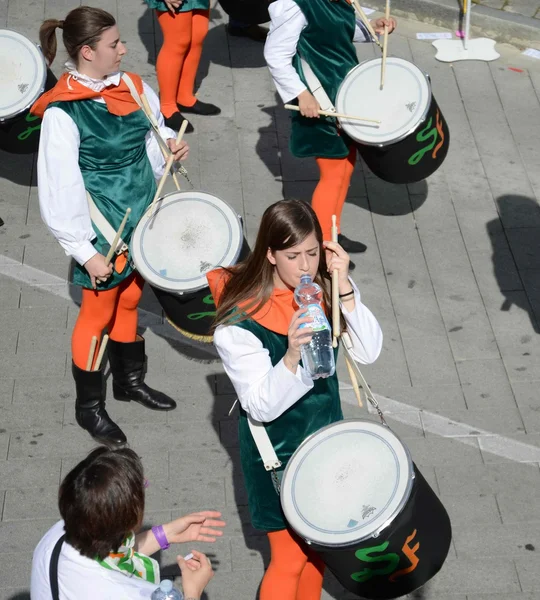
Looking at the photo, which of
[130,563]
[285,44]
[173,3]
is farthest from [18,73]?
[130,563]

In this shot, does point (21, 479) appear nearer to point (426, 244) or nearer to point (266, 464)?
point (266, 464)

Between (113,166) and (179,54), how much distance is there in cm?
253

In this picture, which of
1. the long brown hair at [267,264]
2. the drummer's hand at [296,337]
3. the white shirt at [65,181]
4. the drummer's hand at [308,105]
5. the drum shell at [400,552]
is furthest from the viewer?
the drummer's hand at [308,105]

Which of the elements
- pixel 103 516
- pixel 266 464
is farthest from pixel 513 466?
pixel 103 516

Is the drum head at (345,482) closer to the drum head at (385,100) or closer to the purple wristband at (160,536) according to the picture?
the purple wristband at (160,536)

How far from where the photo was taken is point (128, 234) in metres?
4.85

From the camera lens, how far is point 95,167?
4.68 meters

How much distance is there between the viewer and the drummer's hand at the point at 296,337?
3424 millimetres

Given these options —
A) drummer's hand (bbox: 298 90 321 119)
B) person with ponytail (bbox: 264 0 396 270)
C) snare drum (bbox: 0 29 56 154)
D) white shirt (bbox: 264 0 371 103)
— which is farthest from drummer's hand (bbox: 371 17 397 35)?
snare drum (bbox: 0 29 56 154)

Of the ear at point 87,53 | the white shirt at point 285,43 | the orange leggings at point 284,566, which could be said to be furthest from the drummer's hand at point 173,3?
the orange leggings at point 284,566

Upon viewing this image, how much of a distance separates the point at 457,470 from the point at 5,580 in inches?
79.6

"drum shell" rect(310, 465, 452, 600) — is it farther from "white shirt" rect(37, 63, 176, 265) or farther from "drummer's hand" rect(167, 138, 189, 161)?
"drummer's hand" rect(167, 138, 189, 161)

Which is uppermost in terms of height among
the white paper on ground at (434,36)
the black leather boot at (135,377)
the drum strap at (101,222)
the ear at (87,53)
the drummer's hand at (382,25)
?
the ear at (87,53)

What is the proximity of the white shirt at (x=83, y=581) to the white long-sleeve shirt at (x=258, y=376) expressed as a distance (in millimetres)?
759
